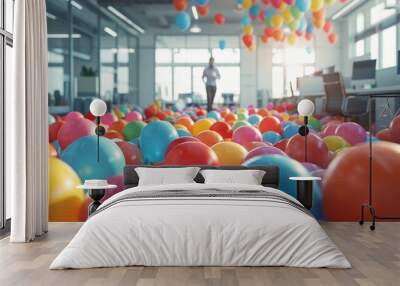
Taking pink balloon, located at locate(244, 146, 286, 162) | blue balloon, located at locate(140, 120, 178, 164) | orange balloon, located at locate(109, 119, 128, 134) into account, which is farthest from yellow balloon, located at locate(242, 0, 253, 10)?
orange balloon, located at locate(109, 119, 128, 134)

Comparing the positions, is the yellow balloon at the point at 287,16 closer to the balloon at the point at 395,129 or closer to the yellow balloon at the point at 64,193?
the balloon at the point at 395,129

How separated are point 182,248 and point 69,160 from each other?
2346 millimetres

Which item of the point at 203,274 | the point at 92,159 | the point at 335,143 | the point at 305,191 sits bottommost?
the point at 203,274

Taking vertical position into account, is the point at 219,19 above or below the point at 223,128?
above

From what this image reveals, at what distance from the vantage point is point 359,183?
5.80m

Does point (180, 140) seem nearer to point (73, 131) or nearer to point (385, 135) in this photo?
point (73, 131)

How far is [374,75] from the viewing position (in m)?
7.34

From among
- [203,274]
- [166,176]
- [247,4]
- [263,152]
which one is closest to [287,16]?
[247,4]

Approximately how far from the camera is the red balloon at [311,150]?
6184mm

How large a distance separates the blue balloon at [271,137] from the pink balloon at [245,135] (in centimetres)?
6

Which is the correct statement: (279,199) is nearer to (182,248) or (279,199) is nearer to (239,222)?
(239,222)

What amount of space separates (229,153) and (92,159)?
4.43ft

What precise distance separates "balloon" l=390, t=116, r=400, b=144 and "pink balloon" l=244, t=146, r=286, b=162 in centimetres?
110

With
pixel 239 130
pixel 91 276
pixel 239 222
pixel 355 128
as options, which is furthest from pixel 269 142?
pixel 91 276
